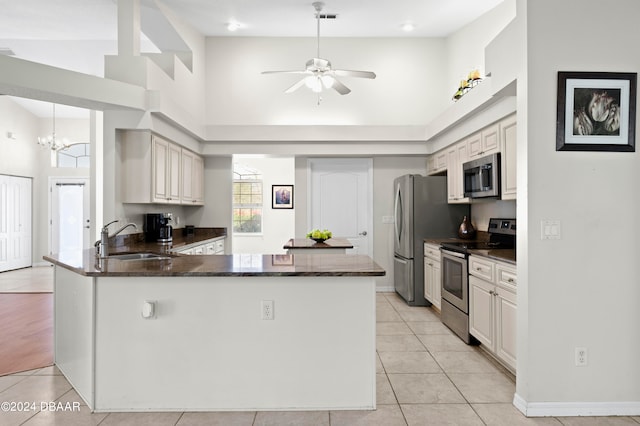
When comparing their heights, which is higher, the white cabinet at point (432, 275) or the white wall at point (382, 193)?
the white wall at point (382, 193)

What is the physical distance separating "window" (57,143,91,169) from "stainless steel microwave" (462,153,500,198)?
327 inches

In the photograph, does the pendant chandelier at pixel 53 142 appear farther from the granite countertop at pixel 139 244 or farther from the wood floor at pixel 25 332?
the granite countertop at pixel 139 244

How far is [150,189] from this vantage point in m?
4.10

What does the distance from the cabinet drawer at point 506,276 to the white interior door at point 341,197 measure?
3.42 metres

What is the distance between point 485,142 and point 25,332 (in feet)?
16.1

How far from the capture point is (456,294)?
3977mm

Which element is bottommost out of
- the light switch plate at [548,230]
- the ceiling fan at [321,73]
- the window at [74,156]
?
the light switch plate at [548,230]

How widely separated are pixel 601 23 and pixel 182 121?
407cm

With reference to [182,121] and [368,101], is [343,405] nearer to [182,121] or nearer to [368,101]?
[182,121]

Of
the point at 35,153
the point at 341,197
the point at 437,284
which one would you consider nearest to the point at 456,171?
the point at 437,284

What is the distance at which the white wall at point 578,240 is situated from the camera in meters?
2.46

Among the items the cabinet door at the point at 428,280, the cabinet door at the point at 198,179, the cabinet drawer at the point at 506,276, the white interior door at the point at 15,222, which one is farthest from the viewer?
the white interior door at the point at 15,222

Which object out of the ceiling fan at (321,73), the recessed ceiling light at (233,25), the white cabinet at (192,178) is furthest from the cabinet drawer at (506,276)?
the recessed ceiling light at (233,25)

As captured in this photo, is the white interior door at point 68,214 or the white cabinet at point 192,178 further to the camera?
the white interior door at point 68,214
